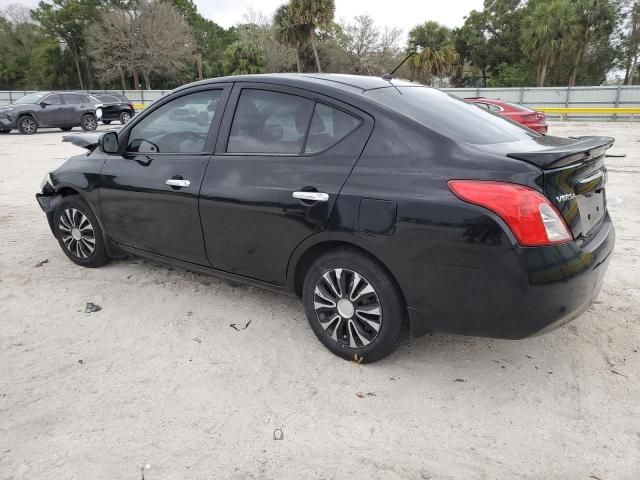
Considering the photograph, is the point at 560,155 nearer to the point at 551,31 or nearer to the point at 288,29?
the point at 288,29

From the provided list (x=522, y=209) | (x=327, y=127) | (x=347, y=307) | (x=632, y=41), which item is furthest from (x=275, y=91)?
(x=632, y=41)

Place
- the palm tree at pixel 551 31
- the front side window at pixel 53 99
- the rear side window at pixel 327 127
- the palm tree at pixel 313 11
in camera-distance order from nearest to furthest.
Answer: the rear side window at pixel 327 127 → the front side window at pixel 53 99 → the palm tree at pixel 551 31 → the palm tree at pixel 313 11

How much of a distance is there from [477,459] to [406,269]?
95 centimetres

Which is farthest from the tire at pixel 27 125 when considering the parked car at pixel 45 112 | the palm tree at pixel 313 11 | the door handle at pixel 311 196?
the palm tree at pixel 313 11

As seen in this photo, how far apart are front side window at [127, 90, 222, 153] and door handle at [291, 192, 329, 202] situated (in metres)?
0.98

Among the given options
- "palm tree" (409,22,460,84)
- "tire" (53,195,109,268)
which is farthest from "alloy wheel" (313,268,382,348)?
"palm tree" (409,22,460,84)

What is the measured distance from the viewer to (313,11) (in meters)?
37.5

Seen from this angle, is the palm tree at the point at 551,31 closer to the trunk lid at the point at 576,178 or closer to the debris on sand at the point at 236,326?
the trunk lid at the point at 576,178

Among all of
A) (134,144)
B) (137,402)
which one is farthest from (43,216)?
(137,402)

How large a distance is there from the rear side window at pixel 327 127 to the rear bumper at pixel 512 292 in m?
0.94

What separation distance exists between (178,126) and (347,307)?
6.25 ft

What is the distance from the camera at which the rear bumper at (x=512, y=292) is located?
7.91ft

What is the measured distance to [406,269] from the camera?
2.67 m

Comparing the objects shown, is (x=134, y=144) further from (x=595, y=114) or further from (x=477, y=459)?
(x=595, y=114)
